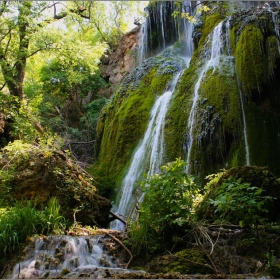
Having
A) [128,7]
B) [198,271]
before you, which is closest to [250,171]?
[198,271]

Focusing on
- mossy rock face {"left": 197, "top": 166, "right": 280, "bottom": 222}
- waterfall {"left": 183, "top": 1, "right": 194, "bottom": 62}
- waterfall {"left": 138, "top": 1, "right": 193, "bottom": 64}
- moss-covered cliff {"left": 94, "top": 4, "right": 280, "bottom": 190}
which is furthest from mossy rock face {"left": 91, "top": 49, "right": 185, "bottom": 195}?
mossy rock face {"left": 197, "top": 166, "right": 280, "bottom": 222}

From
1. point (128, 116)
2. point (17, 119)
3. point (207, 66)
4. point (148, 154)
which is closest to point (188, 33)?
point (207, 66)

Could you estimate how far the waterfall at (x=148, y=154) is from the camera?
8.92m

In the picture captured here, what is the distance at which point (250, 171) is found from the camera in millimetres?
5504

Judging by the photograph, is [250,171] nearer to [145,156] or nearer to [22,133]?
[145,156]

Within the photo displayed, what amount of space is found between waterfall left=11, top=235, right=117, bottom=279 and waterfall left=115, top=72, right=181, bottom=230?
3530 millimetres

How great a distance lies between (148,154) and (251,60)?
3.92 meters

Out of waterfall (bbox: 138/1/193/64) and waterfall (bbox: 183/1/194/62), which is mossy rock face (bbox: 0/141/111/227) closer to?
waterfall (bbox: 183/1/194/62)

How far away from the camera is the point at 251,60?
28.0ft

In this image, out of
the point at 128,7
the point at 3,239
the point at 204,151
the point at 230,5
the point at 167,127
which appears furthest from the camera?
the point at 128,7

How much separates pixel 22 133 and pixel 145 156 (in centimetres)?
359

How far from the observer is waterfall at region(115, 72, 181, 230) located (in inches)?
351

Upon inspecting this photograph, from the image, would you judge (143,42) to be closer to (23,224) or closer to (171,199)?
(23,224)

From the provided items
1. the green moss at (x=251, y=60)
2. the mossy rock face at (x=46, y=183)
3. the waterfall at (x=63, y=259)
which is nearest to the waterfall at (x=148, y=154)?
the mossy rock face at (x=46, y=183)
